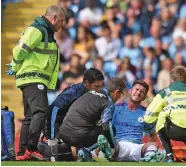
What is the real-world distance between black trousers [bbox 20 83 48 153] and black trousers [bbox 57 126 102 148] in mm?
379

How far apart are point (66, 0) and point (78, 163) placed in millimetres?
9316

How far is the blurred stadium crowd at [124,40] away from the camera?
58.6ft

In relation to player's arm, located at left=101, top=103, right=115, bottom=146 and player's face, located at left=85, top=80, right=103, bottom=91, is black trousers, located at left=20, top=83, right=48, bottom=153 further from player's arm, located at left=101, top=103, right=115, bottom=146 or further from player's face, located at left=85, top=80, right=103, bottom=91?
player's arm, located at left=101, top=103, right=115, bottom=146

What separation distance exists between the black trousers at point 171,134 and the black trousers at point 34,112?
1.33m

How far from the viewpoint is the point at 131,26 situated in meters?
18.6

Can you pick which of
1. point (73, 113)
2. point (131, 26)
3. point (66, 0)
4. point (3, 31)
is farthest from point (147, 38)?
point (73, 113)

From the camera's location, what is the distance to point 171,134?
10742mm

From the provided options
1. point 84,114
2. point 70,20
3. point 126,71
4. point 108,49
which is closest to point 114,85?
point 84,114

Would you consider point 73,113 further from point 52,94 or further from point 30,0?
point 30,0

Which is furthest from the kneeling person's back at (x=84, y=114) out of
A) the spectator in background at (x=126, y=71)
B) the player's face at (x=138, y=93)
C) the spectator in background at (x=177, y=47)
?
the spectator in background at (x=177, y=47)

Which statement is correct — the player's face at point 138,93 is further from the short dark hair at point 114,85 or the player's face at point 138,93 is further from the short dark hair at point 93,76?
the short dark hair at point 93,76

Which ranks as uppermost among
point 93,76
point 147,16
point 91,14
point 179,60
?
point 91,14

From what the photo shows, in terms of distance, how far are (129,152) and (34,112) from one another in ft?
3.79

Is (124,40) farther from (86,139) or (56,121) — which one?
(86,139)
